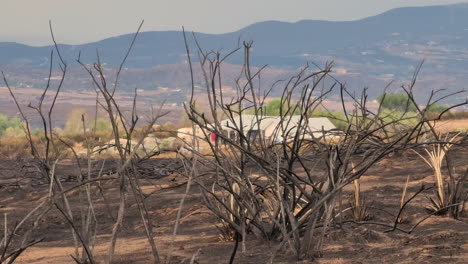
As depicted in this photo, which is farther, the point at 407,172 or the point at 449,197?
the point at 407,172

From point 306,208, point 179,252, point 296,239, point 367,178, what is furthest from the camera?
point 367,178

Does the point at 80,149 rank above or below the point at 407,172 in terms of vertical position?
below

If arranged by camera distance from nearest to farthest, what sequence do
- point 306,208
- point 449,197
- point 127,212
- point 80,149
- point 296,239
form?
point 296,239 < point 306,208 < point 449,197 < point 127,212 < point 80,149

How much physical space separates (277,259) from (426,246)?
3.16 feet

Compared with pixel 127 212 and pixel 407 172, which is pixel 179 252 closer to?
pixel 127 212

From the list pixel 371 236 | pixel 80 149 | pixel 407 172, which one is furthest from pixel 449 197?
pixel 80 149

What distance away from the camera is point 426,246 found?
189 inches

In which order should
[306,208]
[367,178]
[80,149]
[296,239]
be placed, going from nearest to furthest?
[296,239], [306,208], [367,178], [80,149]

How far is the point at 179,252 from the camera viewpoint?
5.32 meters

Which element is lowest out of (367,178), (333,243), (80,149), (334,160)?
(80,149)

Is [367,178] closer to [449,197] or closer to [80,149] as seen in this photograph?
[449,197]

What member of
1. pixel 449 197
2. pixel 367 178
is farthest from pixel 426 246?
pixel 367 178

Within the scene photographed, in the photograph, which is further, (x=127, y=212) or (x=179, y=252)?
(x=127, y=212)

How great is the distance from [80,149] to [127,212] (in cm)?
2772
